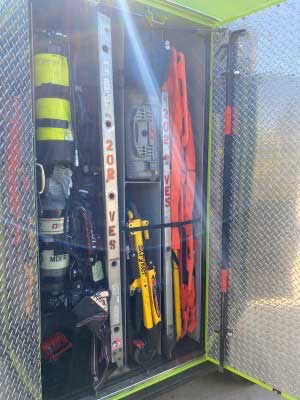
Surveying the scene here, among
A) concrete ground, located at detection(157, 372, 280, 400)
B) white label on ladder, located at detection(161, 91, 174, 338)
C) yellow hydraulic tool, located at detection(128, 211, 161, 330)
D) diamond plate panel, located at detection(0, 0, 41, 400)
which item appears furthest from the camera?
concrete ground, located at detection(157, 372, 280, 400)

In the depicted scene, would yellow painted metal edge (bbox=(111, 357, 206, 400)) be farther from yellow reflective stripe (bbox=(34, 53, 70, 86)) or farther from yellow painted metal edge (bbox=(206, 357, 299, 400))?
yellow reflective stripe (bbox=(34, 53, 70, 86))

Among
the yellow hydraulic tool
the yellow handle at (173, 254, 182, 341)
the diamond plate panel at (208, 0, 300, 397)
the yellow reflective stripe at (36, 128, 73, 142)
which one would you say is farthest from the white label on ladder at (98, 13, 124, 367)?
the diamond plate panel at (208, 0, 300, 397)

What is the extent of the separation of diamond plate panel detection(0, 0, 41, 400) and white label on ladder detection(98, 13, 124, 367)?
61 cm

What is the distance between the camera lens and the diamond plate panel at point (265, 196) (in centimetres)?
237

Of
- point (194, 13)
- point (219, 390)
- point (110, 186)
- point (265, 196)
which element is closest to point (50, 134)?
point (110, 186)

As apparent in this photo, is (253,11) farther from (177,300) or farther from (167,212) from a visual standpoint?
(177,300)

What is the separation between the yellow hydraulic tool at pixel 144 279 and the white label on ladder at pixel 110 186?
163mm

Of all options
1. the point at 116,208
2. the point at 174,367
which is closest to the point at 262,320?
the point at 174,367

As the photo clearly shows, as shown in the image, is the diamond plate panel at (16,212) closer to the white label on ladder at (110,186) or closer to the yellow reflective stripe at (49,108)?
the yellow reflective stripe at (49,108)

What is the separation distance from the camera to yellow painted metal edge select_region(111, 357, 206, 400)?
7.98 feet

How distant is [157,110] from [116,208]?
0.84 meters

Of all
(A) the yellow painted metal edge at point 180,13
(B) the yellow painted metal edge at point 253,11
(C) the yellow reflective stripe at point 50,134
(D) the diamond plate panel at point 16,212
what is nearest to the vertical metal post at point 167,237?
(A) the yellow painted metal edge at point 180,13

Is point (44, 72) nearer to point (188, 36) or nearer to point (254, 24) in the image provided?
point (188, 36)

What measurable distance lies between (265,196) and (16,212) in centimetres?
166
